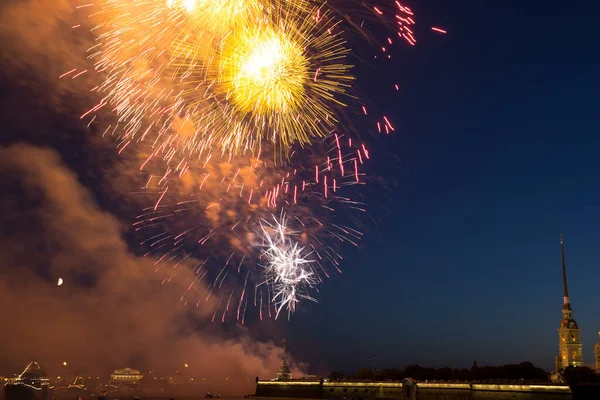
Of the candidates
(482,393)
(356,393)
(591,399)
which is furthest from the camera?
(356,393)

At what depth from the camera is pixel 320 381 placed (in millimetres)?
73625

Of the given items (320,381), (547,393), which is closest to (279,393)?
(320,381)

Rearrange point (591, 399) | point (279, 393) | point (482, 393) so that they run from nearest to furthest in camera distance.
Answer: point (591, 399) → point (482, 393) → point (279, 393)

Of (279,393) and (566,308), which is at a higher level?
(566,308)

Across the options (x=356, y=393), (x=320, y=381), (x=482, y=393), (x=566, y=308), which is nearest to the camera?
(x=482, y=393)

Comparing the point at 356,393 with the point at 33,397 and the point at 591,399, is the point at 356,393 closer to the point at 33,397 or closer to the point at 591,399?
the point at 591,399

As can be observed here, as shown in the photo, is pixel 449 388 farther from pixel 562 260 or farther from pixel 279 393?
pixel 562 260

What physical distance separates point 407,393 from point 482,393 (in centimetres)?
872

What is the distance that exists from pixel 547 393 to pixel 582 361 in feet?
196

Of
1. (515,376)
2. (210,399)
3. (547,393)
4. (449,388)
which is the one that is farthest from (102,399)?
(515,376)

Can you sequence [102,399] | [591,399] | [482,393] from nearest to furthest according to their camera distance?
[591,399]
[482,393]
[102,399]

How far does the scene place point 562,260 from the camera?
115625 mm

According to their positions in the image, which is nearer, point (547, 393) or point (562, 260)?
point (547, 393)

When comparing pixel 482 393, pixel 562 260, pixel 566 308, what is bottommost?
pixel 482 393
